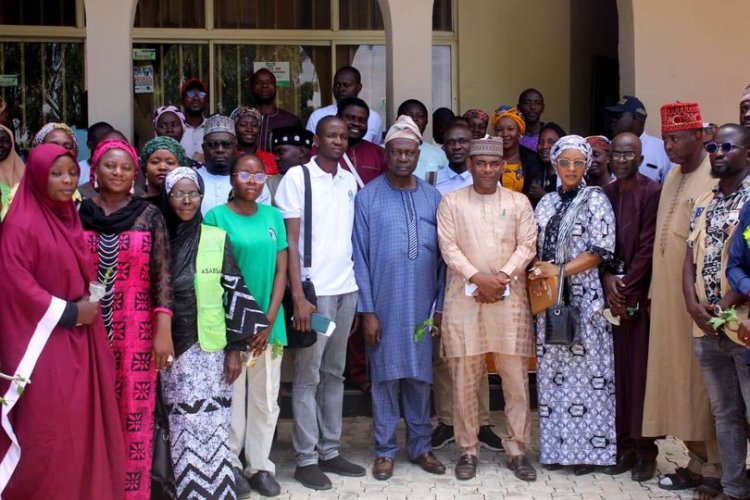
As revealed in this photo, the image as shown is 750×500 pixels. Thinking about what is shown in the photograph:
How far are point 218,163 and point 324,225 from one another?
73 centimetres

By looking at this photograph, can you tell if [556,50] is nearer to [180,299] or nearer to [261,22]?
[261,22]

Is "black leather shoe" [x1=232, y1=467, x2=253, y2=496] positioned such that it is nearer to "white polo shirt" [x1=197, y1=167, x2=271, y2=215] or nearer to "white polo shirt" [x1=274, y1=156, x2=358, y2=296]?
"white polo shirt" [x1=274, y1=156, x2=358, y2=296]

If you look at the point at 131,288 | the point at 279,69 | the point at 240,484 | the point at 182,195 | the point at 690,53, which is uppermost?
the point at 279,69

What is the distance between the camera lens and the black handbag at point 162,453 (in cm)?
501

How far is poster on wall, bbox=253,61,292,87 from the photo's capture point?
9828 mm

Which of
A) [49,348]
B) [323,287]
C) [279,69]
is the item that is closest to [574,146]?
[323,287]

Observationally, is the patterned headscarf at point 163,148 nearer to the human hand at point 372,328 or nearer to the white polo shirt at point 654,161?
the human hand at point 372,328

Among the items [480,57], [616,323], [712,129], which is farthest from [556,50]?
[616,323]

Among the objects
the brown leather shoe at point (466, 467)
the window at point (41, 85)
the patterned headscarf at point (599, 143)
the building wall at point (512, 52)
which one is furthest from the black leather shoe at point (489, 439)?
the window at point (41, 85)

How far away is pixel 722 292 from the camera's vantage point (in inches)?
199

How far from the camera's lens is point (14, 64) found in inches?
376

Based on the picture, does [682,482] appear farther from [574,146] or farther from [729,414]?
[574,146]

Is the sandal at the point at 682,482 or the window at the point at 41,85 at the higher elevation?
the window at the point at 41,85

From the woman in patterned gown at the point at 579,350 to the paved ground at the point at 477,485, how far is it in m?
0.17
